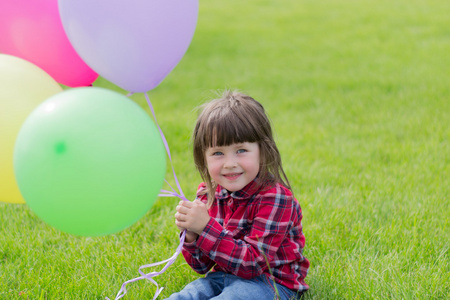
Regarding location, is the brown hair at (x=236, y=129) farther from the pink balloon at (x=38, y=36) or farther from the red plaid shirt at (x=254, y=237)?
the pink balloon at (x=38, y=36)

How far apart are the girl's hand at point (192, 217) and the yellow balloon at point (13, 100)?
1.84 feet

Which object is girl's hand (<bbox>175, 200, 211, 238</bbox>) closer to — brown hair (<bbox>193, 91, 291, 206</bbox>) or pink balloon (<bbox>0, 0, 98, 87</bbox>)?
brown hair (<bbox>193, 91, 291, 206</bbox>)

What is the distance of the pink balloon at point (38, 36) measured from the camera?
198 cm

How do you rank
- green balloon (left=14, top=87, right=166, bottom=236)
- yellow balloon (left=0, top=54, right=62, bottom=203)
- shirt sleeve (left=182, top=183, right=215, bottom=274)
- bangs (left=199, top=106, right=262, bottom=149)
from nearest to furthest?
green balloon (left=14, top=87, right=166, bottom=236) → yellow balloon (left=0, top=54, right=62, bottom=203) → bangs (left=199, top=106, right=262, bottom=149) → shirt sleeve (left=182, top=183, right=215, bottom=274)

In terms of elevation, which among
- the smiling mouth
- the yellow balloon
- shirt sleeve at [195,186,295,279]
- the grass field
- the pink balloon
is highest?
the pink balloon

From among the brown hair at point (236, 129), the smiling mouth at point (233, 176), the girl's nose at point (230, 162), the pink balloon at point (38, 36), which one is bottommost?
the smiling mouth at point (233, 176)

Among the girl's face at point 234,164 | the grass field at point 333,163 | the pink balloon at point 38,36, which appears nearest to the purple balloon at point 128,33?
the pink balloon at point 38,36

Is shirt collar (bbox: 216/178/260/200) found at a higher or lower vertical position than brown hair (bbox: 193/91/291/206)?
lower

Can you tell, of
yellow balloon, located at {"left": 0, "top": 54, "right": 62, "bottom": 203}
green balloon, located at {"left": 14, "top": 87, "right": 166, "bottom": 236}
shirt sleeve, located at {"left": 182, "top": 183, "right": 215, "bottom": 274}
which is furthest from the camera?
shirt sleeve, located at {"left": 182, "top": 183, "right": 215, "bottom": 274}

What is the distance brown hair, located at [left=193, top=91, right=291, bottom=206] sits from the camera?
2113 mm

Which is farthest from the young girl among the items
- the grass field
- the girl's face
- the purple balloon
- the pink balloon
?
the pink balloon

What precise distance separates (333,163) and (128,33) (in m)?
2.42

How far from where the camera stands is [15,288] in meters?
2.43

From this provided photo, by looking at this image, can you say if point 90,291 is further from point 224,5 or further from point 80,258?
point 224,5
